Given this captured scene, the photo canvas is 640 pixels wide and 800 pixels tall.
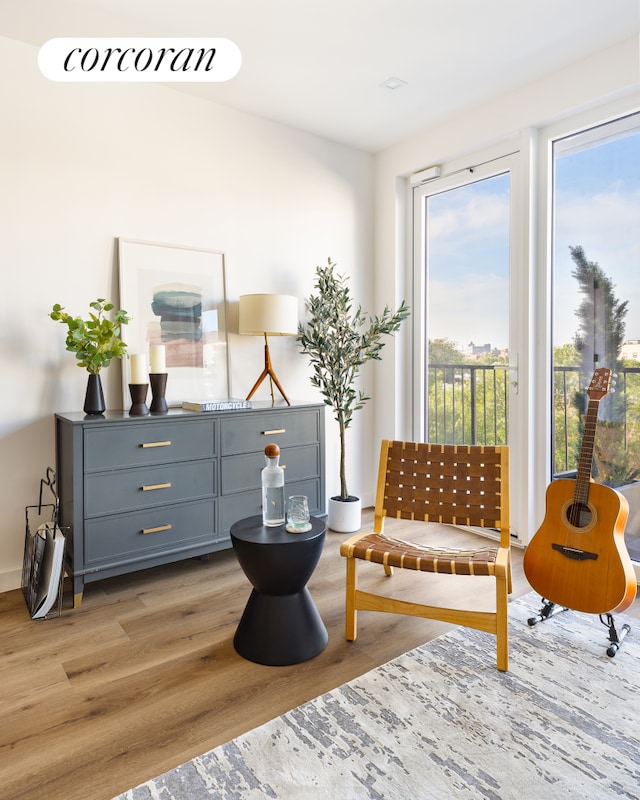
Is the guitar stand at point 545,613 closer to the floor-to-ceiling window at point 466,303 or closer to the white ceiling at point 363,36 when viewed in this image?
the floor-to-ceiling window at point 466,303

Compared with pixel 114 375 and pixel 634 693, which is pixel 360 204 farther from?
pixel 634 693

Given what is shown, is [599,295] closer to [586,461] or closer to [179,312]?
[586,461]

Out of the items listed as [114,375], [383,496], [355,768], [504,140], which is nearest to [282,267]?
[114,375]

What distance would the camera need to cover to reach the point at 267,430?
3.10m

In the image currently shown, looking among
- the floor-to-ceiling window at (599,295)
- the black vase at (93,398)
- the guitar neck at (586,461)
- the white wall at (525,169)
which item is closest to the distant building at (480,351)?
the white wall at (525,169)

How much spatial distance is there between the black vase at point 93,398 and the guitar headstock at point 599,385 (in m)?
2.33

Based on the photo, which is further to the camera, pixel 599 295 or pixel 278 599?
pixel 599 295

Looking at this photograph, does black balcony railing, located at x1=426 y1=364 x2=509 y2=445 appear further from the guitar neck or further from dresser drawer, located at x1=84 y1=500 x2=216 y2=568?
dresser drawer, located at x1=84 y1=500 x2=216 y2=568

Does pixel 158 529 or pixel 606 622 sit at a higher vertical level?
pixel 158 529

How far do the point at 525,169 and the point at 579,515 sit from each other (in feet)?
6.91

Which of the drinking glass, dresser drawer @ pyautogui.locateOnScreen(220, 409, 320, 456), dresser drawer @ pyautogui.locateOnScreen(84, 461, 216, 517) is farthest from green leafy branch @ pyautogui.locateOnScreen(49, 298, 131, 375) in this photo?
the drinking glass

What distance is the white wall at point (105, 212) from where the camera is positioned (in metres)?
2.70

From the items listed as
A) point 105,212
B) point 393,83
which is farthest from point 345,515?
point 393,83

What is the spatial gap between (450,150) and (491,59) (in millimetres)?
737
